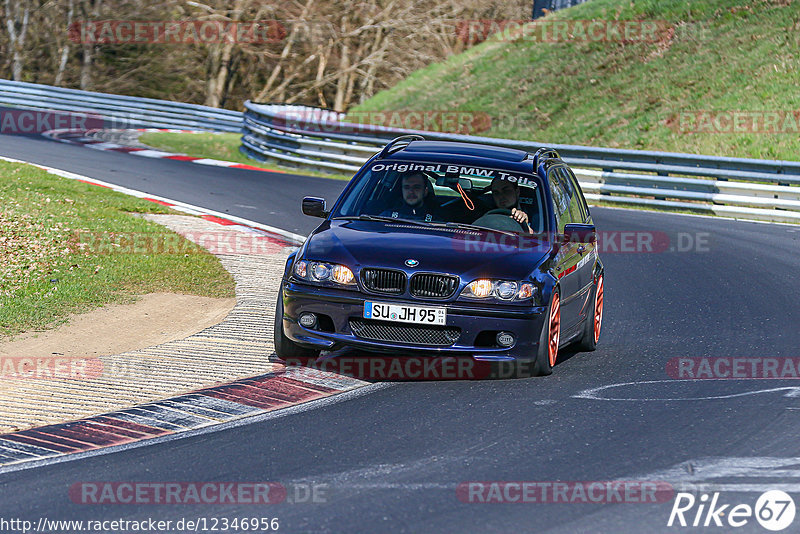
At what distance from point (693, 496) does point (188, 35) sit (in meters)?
42.4

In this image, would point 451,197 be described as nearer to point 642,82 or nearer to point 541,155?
point 541,155

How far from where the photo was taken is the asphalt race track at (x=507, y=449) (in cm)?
529

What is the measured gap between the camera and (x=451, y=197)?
9.16m

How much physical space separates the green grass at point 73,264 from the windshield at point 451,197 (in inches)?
113

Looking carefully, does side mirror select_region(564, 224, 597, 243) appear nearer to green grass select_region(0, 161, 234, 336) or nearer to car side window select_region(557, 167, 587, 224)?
car side window select_region(557, 167, 587, 224)

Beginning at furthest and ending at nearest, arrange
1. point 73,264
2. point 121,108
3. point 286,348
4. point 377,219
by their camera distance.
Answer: point 121,108 → point 73,264 → point 377,219 → point 286,348

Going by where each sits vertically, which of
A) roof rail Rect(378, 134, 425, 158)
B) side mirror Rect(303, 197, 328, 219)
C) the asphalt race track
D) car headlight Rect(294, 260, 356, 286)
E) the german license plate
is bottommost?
the asphalt race track

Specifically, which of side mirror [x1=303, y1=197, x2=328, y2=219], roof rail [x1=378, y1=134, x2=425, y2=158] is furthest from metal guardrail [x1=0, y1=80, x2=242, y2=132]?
side mirror [x1=303, y1=197, x2=328, y2=219]

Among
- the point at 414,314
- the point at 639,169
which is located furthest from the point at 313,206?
the point at 639,169

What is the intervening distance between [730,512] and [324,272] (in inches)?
145

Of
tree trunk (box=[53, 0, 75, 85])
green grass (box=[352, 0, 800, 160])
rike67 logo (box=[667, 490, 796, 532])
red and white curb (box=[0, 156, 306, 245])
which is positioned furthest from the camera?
tree trunk (box=[53, 0, 75, 85])

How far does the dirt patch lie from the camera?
9055mm

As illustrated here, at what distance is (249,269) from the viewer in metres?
12.6

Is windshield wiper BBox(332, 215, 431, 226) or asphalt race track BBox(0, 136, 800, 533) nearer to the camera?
asphalt race track BBox(0, 136, 800, 533)
